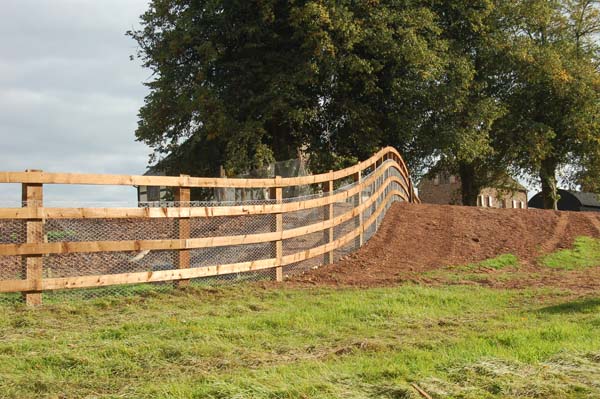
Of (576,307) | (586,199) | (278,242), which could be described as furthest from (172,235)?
(586,199)

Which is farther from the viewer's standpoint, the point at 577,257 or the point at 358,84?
the point at 358,84

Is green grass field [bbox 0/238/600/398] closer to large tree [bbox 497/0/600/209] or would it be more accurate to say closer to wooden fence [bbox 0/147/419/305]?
wooden fence [bbox 0/147/419/305]

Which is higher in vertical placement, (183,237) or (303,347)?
(183,237)

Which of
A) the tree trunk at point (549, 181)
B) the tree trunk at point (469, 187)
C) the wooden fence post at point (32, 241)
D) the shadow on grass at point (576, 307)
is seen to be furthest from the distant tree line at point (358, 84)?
the shadow on grass at point (576, 307)

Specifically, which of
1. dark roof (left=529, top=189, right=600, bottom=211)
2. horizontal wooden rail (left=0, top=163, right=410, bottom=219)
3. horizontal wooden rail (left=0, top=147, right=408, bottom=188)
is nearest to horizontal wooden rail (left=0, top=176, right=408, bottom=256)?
horizontal wooden rail (left=0, top=163, right=410, bottom=219)

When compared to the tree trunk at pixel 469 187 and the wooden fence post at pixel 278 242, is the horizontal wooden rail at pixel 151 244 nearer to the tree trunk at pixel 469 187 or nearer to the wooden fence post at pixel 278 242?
the wooden fence post at pixel 278 242

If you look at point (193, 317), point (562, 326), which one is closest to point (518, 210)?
point (562, 326)

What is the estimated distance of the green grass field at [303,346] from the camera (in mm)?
3977

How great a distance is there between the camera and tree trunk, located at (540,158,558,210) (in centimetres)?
3044

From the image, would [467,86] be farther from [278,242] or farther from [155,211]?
[155,211]

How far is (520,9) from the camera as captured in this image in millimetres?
27047

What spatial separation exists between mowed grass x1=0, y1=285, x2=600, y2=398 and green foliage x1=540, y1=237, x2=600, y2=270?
14.1 ft

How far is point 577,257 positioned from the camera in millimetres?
12625

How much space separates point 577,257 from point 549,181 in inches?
751
